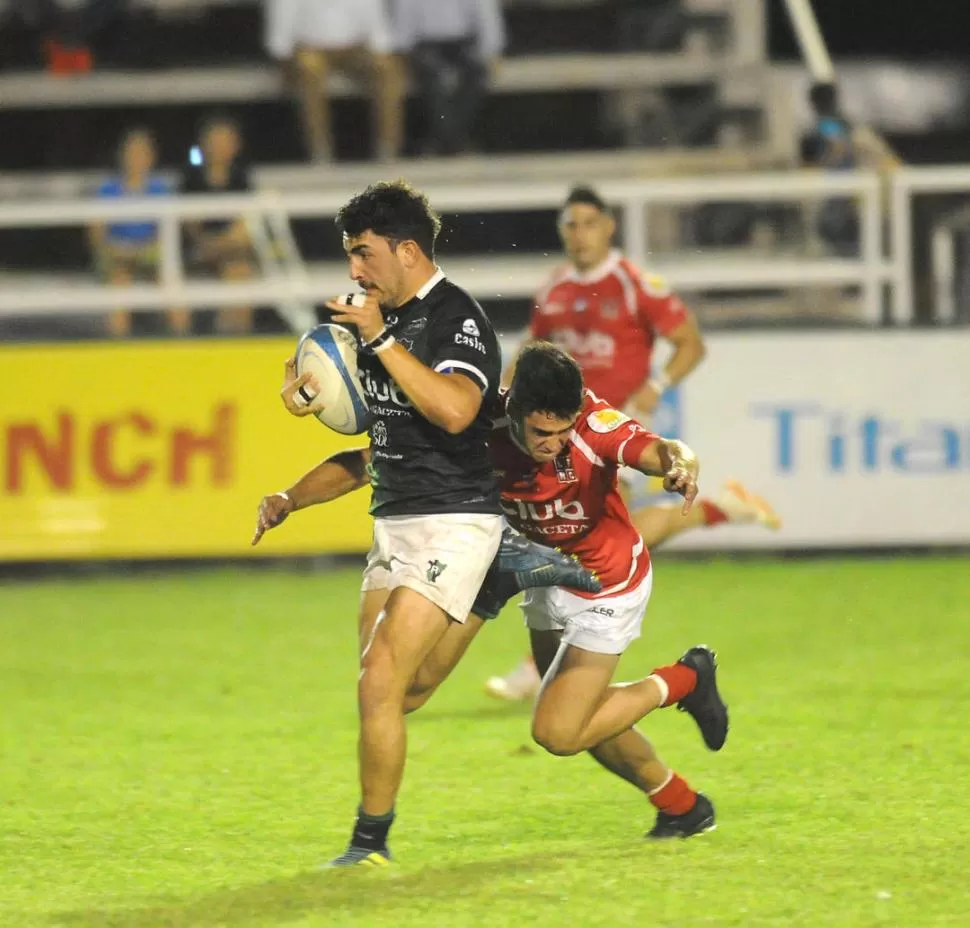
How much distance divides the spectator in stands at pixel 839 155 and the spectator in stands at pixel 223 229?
13.2ft

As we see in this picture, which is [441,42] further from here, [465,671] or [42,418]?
[465,671]

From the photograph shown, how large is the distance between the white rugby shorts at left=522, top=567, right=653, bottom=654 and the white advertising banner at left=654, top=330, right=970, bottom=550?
6.62 m

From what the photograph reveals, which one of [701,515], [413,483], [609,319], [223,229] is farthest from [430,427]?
[223,229]

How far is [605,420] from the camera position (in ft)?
19.9

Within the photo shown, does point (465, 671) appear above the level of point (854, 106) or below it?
below

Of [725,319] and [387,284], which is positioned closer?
[387,284]

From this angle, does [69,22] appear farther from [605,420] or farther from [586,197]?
[605,420]

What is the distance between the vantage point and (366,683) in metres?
5.62

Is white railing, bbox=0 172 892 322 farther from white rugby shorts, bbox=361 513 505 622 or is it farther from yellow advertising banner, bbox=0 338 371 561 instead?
white rugby shorts, bbox=361 513 505 622

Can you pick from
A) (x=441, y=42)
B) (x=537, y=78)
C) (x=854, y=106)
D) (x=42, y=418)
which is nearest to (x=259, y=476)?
(x=42, y=418)

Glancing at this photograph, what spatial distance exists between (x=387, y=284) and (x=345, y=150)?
12.9 metres

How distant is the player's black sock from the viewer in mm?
5652

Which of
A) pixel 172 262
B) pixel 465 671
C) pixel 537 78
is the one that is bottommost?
pixel 465 671

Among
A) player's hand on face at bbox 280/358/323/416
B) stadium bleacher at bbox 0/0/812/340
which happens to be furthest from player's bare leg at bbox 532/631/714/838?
stadium bleacher at bbox 0/0/812/340
